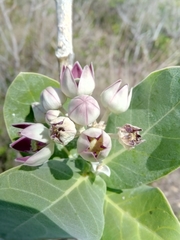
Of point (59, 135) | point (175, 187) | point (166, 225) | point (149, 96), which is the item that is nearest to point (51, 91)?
point (59, 135)

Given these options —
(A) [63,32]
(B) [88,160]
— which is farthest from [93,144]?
(A) [63,32]

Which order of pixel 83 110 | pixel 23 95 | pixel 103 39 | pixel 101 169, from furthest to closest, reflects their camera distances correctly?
pixel 103 39, pixel 23 95, pixel 101 169, pixel 83 110

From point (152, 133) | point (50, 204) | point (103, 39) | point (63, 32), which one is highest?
point (63, 32)

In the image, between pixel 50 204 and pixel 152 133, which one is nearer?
pixel 50 204

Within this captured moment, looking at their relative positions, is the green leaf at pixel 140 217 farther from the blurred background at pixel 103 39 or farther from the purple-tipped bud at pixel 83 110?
the blurred background at pixel 103 39

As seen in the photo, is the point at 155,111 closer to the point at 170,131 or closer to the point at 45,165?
the point at 170,131

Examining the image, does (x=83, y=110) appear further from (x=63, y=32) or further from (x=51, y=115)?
(x=63, y=32)
